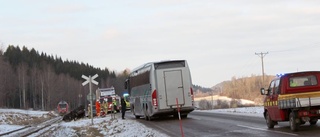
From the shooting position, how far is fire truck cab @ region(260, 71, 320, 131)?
47.1 feet

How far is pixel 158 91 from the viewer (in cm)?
2453

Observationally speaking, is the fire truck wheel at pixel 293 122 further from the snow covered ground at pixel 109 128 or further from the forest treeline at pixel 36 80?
the forest treeline at pixel 36 80

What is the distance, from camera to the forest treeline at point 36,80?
95.1 meters

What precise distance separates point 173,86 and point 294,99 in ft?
36.5

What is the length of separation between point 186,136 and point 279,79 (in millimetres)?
4082

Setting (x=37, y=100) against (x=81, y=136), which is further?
(x=37, y=100)

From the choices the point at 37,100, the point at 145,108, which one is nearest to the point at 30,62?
Answer: the point at 37,100

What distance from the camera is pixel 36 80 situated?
113 metres

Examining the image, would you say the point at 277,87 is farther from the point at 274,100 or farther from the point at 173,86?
the point at 173,86

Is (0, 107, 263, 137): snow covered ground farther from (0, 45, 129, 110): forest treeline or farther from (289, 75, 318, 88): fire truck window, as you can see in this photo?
(0, 45, 129, 110): forest treeline

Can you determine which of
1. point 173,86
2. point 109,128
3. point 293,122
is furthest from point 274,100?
point 109,128

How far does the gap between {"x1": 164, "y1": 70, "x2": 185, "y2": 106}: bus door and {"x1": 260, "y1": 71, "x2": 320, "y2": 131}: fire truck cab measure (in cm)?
843

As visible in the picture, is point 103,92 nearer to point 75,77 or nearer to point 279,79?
point 279,79

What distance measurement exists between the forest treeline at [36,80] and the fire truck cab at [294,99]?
5902cm
